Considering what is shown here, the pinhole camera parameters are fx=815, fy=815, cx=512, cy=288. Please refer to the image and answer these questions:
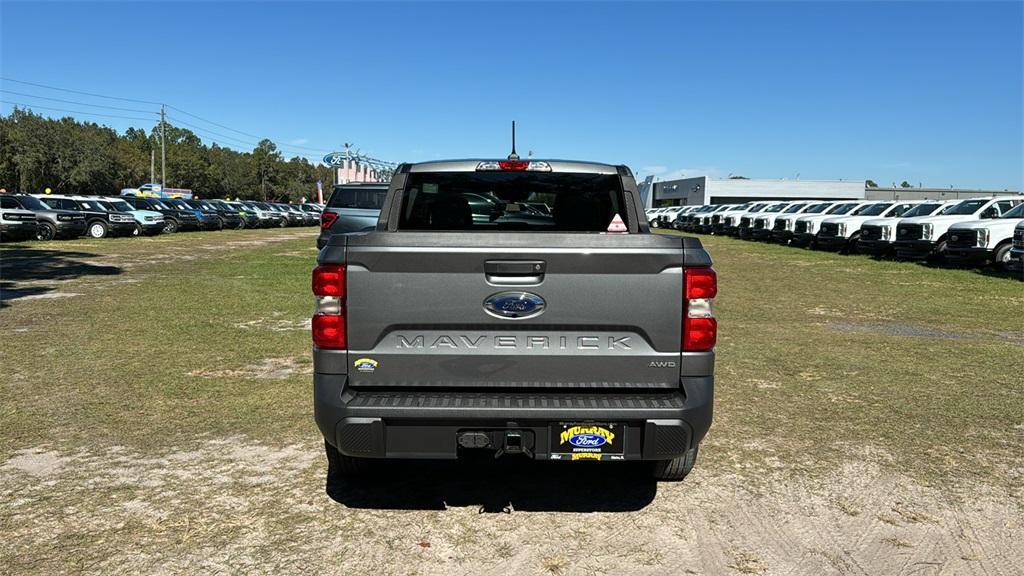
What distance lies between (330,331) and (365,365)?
0.22 metres

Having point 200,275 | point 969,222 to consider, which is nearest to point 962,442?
point 200,275

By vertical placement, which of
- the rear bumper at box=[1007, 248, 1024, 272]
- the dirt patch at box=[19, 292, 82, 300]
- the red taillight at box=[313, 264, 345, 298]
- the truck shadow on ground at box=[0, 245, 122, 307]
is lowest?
the dirt patch at box=[19, 292, 82, 300]

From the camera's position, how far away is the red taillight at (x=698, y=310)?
3.61 metres

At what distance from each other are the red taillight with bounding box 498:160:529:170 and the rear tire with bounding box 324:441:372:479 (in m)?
1.91

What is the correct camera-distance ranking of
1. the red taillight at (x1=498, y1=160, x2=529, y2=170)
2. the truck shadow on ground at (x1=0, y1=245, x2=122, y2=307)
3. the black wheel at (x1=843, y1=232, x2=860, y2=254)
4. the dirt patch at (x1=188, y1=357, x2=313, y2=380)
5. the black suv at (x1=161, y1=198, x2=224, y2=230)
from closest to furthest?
the red taillight at (x1=498, y1=160, x2=529, y2=170), the dirt patch at (x1=188, y1=357, x2=313, y2=380), the truck shadow on ground at (x1=0, y1=245, x2=122, y2=307), the black wheel at (x1=843, y1=232, x2=860, y2=254), the black suv at (x1=161, y1=198, x2=224, y2=230)

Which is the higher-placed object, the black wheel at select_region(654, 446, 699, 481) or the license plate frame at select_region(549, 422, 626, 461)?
the license plate frame at select_region(549, 422, 626, 461)

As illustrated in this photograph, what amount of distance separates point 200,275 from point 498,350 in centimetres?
1446

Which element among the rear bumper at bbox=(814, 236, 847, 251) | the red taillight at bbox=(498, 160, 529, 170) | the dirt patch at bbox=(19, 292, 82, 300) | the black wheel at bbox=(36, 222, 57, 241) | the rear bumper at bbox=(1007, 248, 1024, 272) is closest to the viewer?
the red taillight at bbox=(498, 160, 529, 170)

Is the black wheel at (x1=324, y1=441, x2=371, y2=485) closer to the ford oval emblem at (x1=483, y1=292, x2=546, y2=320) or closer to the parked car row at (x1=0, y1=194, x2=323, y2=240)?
the ford oval emblem at (x1=483, y1=292, x2=546, y2=320)

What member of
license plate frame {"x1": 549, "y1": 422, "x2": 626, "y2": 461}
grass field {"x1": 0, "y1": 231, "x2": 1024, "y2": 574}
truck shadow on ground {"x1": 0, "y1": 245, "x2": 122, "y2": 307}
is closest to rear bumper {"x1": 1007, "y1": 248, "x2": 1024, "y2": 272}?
grass field {"x1": 0, "y1": 231, "x2": 1024, "y2": 574}

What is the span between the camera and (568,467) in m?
5.00

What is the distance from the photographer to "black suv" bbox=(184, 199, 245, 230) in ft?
141

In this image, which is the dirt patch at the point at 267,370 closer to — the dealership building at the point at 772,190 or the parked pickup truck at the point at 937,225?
the parked pickup truck at the point at 937,225

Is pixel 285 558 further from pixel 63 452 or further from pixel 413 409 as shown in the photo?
pixel 63 452
